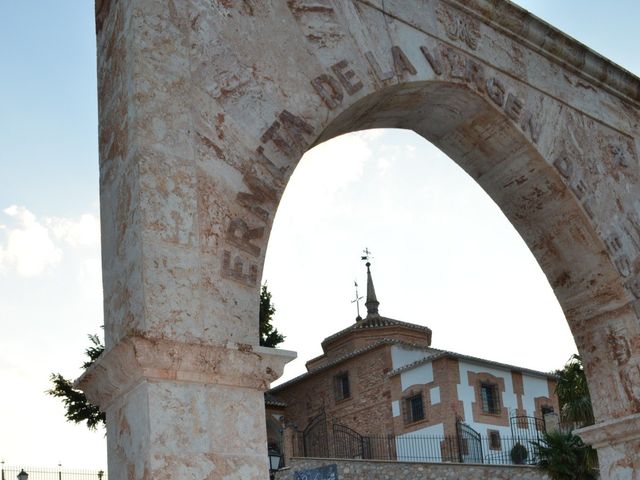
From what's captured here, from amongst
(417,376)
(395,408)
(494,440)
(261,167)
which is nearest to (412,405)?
(395,408)

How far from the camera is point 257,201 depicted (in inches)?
189

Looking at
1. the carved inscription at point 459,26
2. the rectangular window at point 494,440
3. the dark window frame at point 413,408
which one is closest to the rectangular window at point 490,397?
the rectangular window at point 494,440

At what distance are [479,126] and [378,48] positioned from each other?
1.25 meters

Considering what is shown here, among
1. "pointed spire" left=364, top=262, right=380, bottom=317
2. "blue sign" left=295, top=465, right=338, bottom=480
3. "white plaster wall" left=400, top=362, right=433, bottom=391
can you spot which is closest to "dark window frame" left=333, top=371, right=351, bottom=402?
"white plaster wall" left=400, top=362, right=433, bottom=391

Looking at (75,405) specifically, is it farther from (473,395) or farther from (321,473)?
(473,395)

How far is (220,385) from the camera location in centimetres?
435

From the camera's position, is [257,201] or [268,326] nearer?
[257,201]

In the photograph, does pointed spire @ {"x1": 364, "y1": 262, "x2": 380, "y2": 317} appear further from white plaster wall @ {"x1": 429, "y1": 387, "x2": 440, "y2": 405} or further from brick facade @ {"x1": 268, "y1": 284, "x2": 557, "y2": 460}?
white plaster wall @ {"x1": 429, "y1": 387, "x2": 440, "y2": 405}

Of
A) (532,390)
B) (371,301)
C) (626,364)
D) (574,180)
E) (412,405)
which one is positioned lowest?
(626,364)

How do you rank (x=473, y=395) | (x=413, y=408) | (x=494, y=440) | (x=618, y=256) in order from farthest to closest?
(x=413, y=408) → (x=473, y=395) → (x=494, y=440) → (x=618, y=256)

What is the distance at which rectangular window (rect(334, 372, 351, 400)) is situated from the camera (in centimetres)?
3325

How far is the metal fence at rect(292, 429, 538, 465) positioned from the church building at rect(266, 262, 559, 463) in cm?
3

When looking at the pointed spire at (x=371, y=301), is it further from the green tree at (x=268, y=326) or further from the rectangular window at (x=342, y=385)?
the green tree at (x=268, y=326)

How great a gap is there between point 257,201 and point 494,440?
1039 inches
